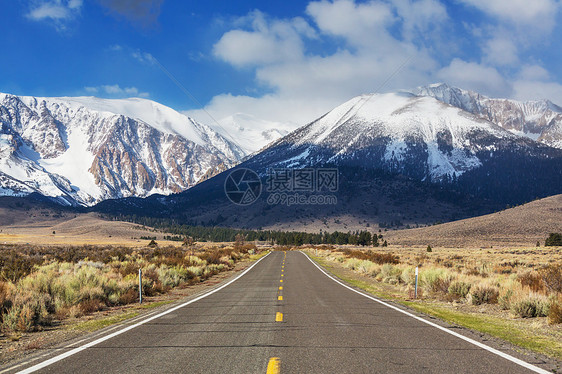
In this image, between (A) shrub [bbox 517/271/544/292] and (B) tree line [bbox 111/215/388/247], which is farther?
(B) tree line [bbox 111/215/388/247]

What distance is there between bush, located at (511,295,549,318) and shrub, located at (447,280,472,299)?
3.77m

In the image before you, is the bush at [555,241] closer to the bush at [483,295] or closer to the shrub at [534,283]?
the shrub at [534,283]

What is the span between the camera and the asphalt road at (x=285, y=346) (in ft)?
20.1

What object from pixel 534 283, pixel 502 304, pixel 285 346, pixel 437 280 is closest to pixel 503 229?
pixel 437 280

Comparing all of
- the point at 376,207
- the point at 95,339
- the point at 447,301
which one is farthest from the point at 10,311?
the point at 376,207

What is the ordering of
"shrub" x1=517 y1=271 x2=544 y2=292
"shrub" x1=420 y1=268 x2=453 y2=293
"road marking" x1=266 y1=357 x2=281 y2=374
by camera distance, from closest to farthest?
"road marking" x1=266 y1=357 x2=281 y2=374
"shrub" x1=517 y1=271 x2=544 y2=292
"shrub" x1=420 y1=268 x2=453 y2=293

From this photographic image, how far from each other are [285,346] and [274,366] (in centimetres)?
130

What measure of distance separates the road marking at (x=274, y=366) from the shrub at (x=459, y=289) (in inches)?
423

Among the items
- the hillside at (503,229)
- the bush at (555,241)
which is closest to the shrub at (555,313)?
the bush at (555,241)

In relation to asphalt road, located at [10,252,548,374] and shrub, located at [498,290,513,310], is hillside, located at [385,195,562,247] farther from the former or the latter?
asphalt road, located at [10,252,548,374]

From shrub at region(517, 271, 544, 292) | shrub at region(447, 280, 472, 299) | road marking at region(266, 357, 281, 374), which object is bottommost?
shrub at region(447, 280, 472, 299)

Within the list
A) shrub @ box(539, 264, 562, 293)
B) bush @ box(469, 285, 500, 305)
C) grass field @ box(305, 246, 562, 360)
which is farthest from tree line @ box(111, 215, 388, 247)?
shrub @ box(539, 264, 562, 293)

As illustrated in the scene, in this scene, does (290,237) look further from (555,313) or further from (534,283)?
(555,313)

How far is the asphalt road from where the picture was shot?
6.12 metres
